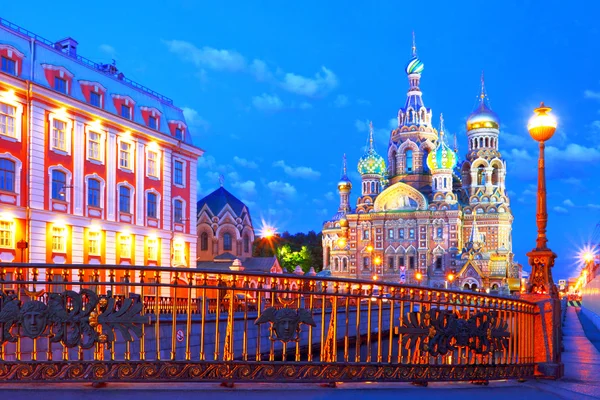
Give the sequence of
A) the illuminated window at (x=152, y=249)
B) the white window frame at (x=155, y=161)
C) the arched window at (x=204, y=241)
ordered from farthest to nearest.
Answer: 1. the arched window at (x=204, y=241)
2. the white window frame at (x=155, y=161)
3. the illuminated window at (x=152, y=249)

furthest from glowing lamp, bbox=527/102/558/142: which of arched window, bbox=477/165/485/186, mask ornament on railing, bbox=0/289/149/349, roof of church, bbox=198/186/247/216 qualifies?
arched window, bbox=477/165/485/186

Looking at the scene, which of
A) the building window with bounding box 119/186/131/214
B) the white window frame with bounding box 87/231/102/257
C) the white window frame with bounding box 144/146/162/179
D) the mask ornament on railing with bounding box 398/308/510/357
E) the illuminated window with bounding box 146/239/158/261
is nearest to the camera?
the mask ornament on railing with bounding box 398/308/510/357

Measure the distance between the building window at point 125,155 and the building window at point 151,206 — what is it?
2428mm

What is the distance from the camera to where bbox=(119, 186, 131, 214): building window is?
31.4 meters

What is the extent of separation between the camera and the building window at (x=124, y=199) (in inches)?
1236

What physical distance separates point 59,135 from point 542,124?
76.3ft

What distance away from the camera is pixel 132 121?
104ft

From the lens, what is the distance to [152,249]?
33.5 metres

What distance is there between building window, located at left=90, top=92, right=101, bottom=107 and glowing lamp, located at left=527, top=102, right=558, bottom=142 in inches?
956

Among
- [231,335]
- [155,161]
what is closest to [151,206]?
[155,161]

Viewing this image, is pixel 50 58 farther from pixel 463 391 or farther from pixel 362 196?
pixel 362 196

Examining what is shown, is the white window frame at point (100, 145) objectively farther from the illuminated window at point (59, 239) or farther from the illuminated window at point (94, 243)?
the illuminated window at point (59, 239)

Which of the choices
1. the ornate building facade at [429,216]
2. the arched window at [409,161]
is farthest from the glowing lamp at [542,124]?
the arched window at [409,161]

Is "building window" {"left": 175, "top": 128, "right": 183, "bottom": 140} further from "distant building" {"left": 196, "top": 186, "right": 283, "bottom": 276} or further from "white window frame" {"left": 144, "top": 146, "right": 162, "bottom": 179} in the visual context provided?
"distant building" {"left": 196, "top": 186, "right": 283, "bottom": 276}
